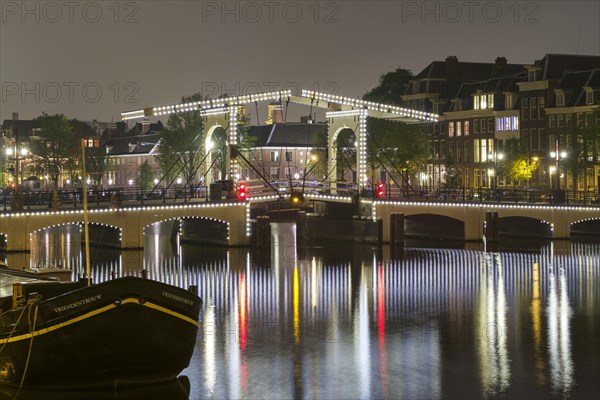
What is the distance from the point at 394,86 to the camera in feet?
287

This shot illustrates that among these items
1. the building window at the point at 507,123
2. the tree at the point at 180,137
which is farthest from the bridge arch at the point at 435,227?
the tree at the point at 180,137

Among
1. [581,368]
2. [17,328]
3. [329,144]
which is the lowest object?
[581,368]

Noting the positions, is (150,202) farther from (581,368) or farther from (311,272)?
(581,368)

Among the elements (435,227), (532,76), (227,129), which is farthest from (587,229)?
(227,129)

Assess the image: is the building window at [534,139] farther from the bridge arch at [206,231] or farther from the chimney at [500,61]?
the bridge arch at [206,231]

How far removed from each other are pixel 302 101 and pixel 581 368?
1262 inches

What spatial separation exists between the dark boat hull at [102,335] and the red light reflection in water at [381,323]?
400cm

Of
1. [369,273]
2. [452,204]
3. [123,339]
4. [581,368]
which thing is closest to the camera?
[123,339]

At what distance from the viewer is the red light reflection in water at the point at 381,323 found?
21.7 metres

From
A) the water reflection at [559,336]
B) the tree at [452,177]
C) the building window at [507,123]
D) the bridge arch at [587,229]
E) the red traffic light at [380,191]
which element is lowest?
the water reflection at [559,336]

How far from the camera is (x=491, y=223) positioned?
53875 mm

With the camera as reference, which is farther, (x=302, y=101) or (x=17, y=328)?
(x=302, y=101)

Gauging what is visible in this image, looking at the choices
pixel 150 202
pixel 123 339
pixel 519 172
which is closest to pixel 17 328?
pixel 123 339

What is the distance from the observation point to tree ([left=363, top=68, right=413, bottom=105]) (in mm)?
85931
